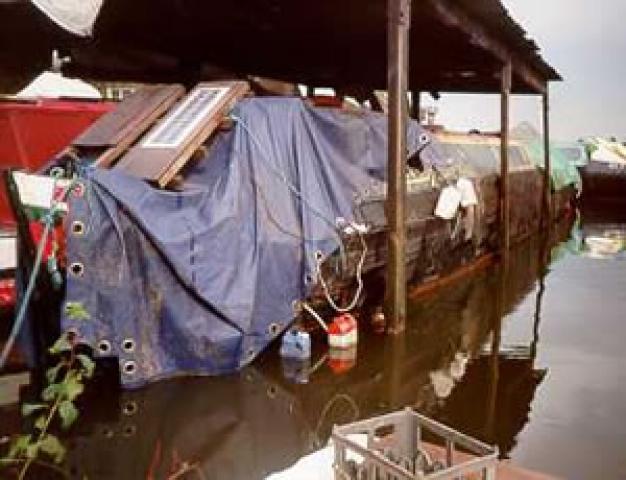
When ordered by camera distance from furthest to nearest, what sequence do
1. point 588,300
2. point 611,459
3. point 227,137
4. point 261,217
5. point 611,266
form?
1. point 611,266
2. point 588,300
3. point 227,137
4. point 261,217
5. point 611,459

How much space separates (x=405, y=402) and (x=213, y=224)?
8.92 feet

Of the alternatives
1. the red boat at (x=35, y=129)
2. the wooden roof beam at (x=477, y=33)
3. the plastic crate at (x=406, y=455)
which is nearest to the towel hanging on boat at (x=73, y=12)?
the red boat at (x=35, y=129)

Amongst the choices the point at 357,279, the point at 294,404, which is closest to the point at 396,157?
the point at 357,279

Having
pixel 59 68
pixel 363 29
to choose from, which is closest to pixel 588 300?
pixel 363 29

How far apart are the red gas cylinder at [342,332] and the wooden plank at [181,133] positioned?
8.48ft

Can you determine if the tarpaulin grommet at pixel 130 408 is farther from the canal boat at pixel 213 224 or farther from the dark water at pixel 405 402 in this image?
the canal boat at pixel 213 224

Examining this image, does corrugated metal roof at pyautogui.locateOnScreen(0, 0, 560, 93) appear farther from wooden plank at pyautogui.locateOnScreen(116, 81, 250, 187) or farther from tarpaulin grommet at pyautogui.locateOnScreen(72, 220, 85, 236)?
tarpaulin grommet at pyautogui.locateOnScreen(72, 220, 85, 236)

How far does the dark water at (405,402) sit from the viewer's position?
528cm

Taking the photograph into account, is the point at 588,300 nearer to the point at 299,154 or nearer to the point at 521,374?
the point at 521,374

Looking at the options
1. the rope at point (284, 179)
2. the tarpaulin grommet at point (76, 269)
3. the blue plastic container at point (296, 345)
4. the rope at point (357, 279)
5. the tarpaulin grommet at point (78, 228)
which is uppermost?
the rope at point (284, 179)

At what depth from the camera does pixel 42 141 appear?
1060 centimetres

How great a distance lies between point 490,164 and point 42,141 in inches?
394

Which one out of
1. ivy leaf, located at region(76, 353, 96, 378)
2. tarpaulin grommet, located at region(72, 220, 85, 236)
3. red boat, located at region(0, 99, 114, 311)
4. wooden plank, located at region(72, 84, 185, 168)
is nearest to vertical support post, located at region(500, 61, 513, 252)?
wooden plank, located at region(72, 84, 185, 168)

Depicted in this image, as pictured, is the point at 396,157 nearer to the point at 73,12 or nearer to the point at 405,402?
the point at 405,402
